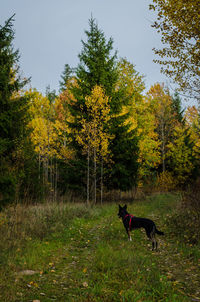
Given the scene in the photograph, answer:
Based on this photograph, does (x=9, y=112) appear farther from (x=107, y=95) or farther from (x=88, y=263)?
(x=107, y=95)

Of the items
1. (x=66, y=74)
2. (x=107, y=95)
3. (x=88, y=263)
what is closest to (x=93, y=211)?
(x=88, y=263)

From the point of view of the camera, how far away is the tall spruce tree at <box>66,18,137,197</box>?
17.1m

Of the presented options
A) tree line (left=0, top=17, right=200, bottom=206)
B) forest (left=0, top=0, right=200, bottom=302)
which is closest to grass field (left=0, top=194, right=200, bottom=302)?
forest (left=0, top=0, right=200, bottom=302)

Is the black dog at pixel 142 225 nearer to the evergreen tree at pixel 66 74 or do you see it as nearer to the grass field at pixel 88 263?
the grass field at pixel 88 263

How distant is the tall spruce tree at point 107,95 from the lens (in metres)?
17.1

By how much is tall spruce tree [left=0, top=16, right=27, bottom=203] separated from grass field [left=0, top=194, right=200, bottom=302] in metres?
1.43

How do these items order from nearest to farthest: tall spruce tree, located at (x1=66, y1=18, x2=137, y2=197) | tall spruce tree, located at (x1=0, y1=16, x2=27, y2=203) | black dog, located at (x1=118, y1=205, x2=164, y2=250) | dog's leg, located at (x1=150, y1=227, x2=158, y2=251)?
dog's leg, located at (x1=150, y1=227, x2=158, y2=251) < black dog, located at (x1=118, y1=205, x2=164, y2=250) < tall spruce tree, located at (x1=0, y1=16, x2=27, y2=203) < tall spruce tree, located at (x1=66, y1=18, x2=137, y2=197)

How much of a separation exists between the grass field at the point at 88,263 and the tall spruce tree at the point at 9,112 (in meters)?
1.43

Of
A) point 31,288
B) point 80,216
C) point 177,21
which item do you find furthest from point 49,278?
point 177,21

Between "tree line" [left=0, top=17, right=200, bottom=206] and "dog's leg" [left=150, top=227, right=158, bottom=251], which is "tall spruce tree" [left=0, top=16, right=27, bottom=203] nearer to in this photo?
"tree line" [left=0, top=17, right=200, bottom=206]

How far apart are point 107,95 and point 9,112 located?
9.16 metres

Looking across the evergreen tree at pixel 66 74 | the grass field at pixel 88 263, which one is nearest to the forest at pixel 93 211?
the grass field at pixel 88 263

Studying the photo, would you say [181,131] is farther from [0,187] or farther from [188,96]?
[0,187]

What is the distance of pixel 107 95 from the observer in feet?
56.4
